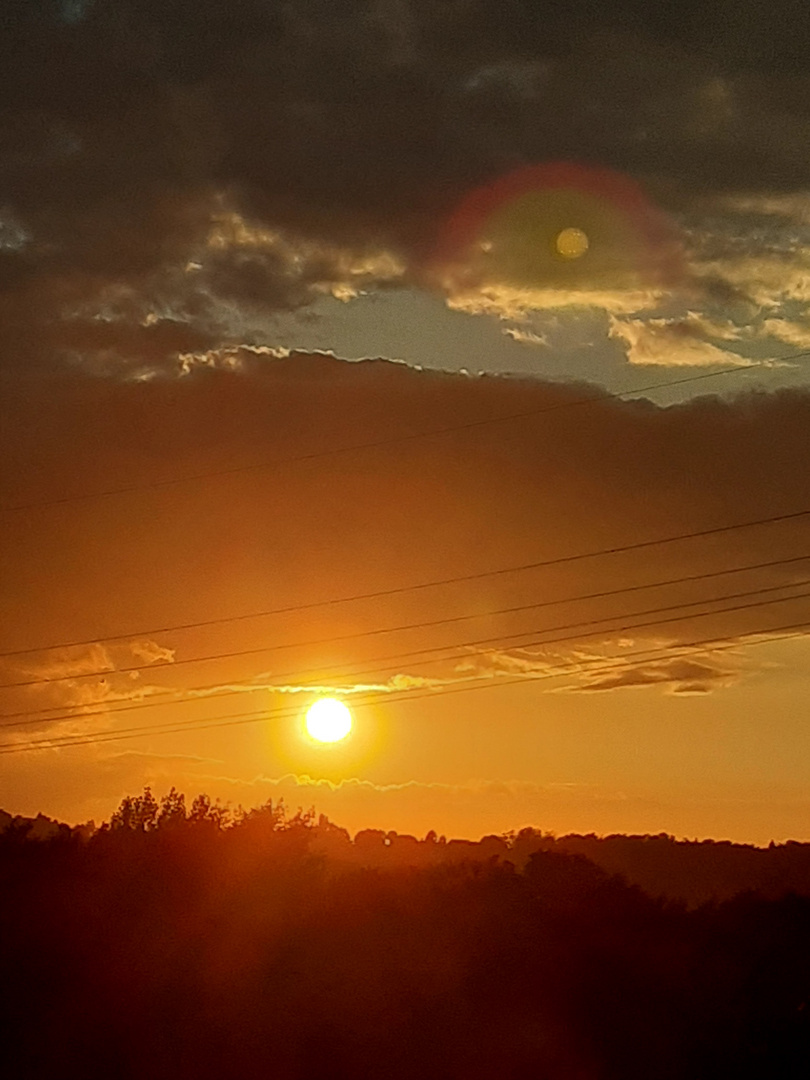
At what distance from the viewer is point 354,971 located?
5206 cm

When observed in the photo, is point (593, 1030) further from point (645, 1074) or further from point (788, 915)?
point (788, 915)

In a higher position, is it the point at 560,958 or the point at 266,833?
the point at 266,833

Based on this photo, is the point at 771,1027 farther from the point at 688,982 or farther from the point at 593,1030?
the point at 688,982

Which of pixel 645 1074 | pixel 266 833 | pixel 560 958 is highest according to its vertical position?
pixel 266 833

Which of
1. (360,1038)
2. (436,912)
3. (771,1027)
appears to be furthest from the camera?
(436,912)

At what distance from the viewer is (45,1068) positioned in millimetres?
39469

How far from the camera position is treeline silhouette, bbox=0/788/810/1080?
4238 cm

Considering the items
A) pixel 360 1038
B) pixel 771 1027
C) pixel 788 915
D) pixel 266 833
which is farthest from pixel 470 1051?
pixel 266 833

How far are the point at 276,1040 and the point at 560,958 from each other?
13939 mm

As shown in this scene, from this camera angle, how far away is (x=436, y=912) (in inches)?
2359

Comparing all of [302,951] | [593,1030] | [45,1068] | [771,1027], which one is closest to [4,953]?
[45,1068]

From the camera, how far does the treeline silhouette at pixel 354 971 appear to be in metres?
42.4

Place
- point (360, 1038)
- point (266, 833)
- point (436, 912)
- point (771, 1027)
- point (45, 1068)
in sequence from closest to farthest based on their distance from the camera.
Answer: point (45, 1068)
point (771, 1027)
point (360, 1038)
point (436, 912)
point (266, 833)

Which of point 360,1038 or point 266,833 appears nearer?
point 360,1038
